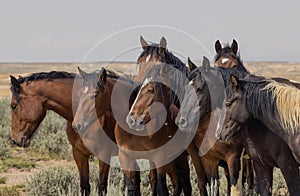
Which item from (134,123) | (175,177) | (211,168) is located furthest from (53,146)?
(134,123)

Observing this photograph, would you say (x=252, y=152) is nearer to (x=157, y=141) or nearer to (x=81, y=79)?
(x=157, y=141)

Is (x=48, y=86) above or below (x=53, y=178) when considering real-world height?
above

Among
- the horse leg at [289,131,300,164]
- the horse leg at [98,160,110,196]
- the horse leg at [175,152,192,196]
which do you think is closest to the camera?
the horse leg at [289,131,300,164]

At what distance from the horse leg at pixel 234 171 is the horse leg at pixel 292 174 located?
89cm

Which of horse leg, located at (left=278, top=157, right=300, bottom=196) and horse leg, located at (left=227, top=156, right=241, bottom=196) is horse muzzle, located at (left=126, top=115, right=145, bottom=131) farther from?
horse leg, located at (left=278, top=157, right=300, bottom=196)

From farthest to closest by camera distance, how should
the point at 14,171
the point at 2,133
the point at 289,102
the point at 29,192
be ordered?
the point at 2,133 → the point at 14,171 → the point at 29,192 → the point at 289,102

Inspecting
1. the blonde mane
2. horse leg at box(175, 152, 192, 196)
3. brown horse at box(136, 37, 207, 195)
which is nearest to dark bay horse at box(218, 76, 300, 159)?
the blonde mane

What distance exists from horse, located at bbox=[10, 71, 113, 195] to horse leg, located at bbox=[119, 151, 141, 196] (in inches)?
14.8

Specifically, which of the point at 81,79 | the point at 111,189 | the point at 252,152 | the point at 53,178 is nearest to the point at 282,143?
the point at 252,152

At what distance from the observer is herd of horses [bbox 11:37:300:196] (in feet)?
15.7

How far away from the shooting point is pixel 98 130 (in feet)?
19.9

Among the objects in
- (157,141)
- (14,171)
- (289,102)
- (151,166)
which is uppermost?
(289,102)

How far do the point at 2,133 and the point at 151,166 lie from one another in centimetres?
766

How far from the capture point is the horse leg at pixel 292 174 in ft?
15.7
